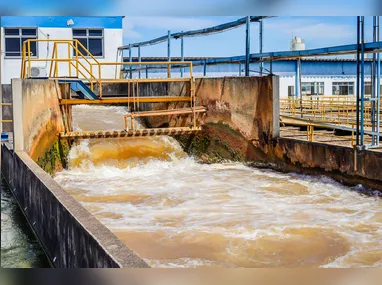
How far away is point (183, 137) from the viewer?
48.4ft

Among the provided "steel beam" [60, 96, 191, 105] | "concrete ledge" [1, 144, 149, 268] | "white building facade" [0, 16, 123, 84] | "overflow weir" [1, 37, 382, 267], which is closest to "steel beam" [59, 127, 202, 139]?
"overflow weir" [1, 37, 382, 267]

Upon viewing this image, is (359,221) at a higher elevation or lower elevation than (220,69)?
lower

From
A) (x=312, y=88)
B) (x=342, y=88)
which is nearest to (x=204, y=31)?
A: (x=312, y=88)

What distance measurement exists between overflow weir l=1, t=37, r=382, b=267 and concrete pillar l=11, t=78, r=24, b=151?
0.02 m

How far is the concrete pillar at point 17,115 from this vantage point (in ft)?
35.2

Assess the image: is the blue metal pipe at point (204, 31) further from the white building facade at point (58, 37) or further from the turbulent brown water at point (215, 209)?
the turbulent brown water at point (215, 209)

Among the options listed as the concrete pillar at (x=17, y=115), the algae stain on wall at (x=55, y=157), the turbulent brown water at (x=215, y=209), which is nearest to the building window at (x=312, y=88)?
the turbulent brown water at (x=215, y=209)

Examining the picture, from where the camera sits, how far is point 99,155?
13.8m

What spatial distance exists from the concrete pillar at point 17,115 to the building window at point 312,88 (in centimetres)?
2303

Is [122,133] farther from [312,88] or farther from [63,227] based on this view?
[312,88]

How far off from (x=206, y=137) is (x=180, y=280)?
9.98 m
